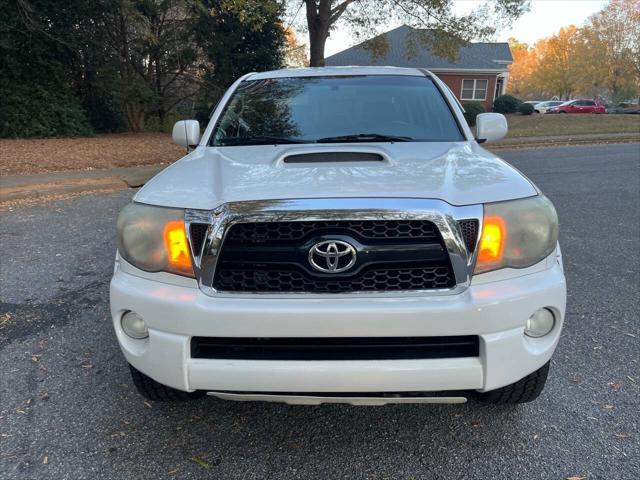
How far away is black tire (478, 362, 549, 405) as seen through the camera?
2289 millimetres

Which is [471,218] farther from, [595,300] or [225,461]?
[595,300]

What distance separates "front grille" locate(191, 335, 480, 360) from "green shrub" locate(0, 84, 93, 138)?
16279 millimetres

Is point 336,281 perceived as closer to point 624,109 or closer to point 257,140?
point 257,140

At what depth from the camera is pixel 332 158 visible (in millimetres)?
2527

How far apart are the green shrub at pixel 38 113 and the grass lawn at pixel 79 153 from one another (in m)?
0.64

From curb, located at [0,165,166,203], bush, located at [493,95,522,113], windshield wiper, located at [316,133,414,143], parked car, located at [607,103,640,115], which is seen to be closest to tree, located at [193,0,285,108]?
curb, located at [0,165,166,203]

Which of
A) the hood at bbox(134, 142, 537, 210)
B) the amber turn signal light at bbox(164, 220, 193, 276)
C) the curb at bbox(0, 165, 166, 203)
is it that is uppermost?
the hood at bbox(134, 142, 537, 210)

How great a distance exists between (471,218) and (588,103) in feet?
165

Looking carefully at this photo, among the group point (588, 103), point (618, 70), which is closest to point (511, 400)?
point (588, 103)

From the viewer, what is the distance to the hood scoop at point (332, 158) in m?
2.48

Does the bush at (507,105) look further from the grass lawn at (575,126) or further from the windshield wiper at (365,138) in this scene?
the windshield wiper at (365,138)

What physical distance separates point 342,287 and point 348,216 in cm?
29

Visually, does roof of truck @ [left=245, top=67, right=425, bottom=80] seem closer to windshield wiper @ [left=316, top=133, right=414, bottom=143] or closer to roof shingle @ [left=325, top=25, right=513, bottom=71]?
windshield wiper @ [left=316, top=133, right=414, bottom=143]

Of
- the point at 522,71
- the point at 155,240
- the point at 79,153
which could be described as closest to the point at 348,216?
the point at 155,240
